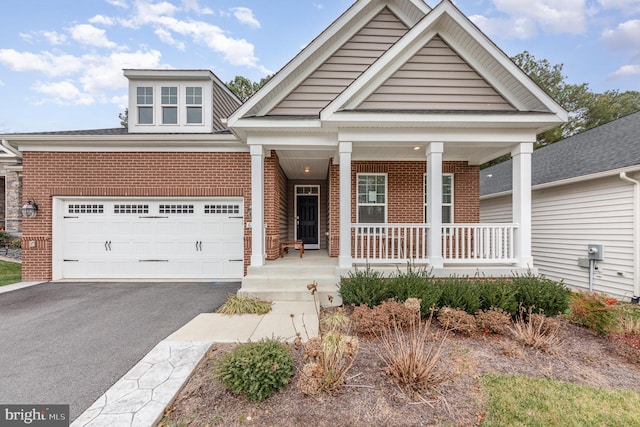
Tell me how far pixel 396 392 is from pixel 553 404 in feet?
5.09

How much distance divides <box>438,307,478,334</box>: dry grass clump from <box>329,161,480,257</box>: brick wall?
4.13 metres

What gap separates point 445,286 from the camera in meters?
4.88

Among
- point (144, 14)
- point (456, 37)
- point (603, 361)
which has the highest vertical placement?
point (144, 14)

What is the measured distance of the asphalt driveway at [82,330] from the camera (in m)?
2.96

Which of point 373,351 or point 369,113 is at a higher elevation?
point 369,113

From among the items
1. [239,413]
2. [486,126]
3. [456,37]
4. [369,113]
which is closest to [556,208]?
[486,126]

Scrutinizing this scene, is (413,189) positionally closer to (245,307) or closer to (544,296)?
(544,296)

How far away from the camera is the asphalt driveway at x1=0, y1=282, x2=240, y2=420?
2955 millimetres

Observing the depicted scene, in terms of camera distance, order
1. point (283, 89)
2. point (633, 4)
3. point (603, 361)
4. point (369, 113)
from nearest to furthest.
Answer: point (603, 361)
point (369, 113)
point (283, 89)
point (633, 4)

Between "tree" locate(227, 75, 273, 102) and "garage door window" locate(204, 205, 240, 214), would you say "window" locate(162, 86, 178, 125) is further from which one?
"tree" locate(227, 75, 273, 102)

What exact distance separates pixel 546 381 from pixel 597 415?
50 centimetres

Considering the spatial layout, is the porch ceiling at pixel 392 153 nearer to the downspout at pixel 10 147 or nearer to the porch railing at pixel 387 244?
the porch railing at pixel 387 244

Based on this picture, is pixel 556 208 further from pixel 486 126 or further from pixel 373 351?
pixel 373 351

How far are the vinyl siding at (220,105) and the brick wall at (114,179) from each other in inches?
76.2
